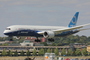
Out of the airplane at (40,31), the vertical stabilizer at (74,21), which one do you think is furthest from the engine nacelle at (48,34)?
the vertical stabilizer at (74,21)

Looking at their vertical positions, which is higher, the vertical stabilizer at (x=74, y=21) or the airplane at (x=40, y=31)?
the vertical stabilizer at (x=74, y=21)

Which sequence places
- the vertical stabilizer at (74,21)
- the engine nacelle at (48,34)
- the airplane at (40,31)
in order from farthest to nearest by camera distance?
1. the vertical stabilizer at (74,21)
2. the engine nacelle at (48,34)
3. the airplane at (40,31)

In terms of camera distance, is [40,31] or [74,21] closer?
[40,31]

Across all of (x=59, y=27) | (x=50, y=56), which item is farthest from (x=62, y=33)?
(x=50, y=56)

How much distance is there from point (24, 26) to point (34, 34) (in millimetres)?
4164

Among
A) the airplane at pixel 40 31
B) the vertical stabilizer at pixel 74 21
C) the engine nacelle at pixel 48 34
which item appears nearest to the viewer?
the airplane at pixel 40 31

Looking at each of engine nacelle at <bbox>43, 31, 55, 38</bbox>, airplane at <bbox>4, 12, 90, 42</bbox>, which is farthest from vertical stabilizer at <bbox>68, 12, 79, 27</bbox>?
engine nacelle at <bbox>43, 31, 55, 38</bbox>

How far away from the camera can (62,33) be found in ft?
467

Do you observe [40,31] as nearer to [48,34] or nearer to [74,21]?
[48,34]

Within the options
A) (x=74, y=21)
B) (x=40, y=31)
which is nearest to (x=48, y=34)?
(x=40, y=31)

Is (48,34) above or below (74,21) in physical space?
below

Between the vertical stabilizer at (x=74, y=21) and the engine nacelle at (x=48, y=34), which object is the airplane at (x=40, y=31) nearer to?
the engine nacelle at (x=48, y=34)

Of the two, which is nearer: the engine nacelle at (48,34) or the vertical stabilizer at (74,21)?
the engine nacelle at (48,34)

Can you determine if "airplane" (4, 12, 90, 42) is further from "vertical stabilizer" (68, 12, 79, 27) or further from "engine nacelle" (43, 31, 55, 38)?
"vertical stabilizer" (68, 12, 79, 27)
